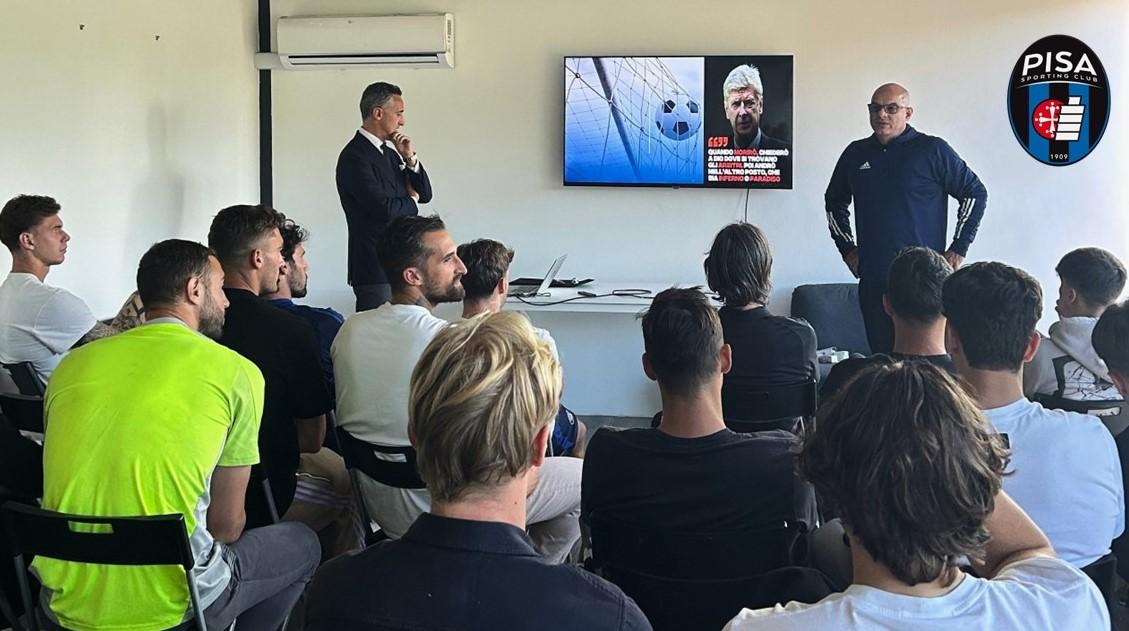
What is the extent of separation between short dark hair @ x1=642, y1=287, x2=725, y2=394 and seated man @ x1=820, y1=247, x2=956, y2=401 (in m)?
0.70

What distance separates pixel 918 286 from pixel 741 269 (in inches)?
21.9

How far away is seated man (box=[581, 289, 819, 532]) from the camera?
6.30 ft

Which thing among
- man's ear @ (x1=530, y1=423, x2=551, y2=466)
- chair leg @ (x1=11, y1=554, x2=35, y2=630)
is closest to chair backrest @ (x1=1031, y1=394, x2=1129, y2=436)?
man's ear @ (x1=530, y1=423, x2=551, y2=466)

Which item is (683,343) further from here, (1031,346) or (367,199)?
(367,199)

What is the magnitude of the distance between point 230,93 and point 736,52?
2899 millimetres

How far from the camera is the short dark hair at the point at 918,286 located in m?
2.77

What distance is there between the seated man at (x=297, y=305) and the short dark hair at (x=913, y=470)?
2005mm

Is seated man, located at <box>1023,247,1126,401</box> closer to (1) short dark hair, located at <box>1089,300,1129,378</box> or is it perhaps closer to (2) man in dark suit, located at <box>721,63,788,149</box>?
(1) short dark hair, located at <box>1089,300,1129,378</box>

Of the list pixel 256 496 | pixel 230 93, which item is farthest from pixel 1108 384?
pixel 230 93

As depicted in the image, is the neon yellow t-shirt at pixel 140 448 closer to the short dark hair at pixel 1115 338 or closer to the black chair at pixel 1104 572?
the black chair at pixel 1104 572

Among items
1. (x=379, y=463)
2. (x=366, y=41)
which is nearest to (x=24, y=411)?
(x=379, y=463)

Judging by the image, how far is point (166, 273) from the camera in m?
2.33

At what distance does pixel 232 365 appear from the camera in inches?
82.6

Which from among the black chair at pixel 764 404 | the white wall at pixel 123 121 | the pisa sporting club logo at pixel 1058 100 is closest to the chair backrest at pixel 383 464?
the black chair at pixel 764 404
